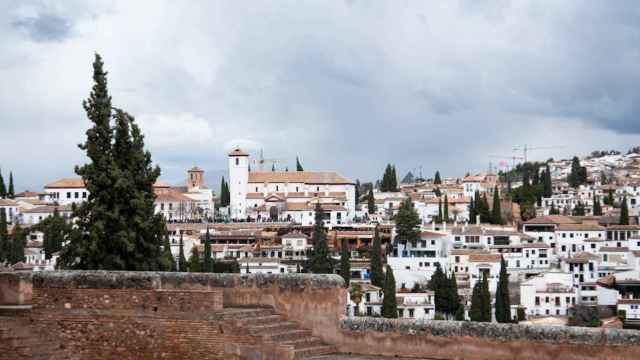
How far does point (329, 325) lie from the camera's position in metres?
10.5

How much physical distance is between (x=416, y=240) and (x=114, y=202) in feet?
187

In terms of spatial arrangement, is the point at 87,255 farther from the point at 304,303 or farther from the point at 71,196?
the point at 71,196

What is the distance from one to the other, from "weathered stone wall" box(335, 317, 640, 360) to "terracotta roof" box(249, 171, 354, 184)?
96.1 meters

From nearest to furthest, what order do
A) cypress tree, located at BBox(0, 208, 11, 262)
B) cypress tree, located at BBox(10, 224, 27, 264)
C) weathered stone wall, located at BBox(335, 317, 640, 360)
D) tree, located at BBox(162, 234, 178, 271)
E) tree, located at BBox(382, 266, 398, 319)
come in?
weathered stone wall, located at BBox(335, 317, 640, 360) → tree, located at BBox(162, 234, 178, 271) → tree, located at BBox(382, 266, 398, 319) → cypress tree, located at BBox(0, 208, 11, 262) → cypress tree, located at BBox(10, 224, 27, 264)

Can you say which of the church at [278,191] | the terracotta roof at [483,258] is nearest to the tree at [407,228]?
the terracotta roof at [483,258]

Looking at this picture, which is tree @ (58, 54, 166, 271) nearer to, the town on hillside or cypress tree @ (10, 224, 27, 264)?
the town on hillside

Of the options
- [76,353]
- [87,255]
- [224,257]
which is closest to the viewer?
[76,353]

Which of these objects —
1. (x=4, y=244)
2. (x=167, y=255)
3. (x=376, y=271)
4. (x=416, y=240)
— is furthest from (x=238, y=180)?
(x=167, y=255)

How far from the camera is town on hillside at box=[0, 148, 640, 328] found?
5809cm

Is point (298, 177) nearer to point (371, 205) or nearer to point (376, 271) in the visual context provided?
point (371, 205)

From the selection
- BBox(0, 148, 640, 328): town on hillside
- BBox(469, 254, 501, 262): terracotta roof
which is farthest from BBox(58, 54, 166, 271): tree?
BBox(469, 254, 501, 262): terracotta roof

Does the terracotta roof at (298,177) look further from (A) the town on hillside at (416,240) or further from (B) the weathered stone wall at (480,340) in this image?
(B) the weathered stone wall at (480,340)

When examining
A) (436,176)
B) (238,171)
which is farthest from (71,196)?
(436,176)

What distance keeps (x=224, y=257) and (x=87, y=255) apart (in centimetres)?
5715
